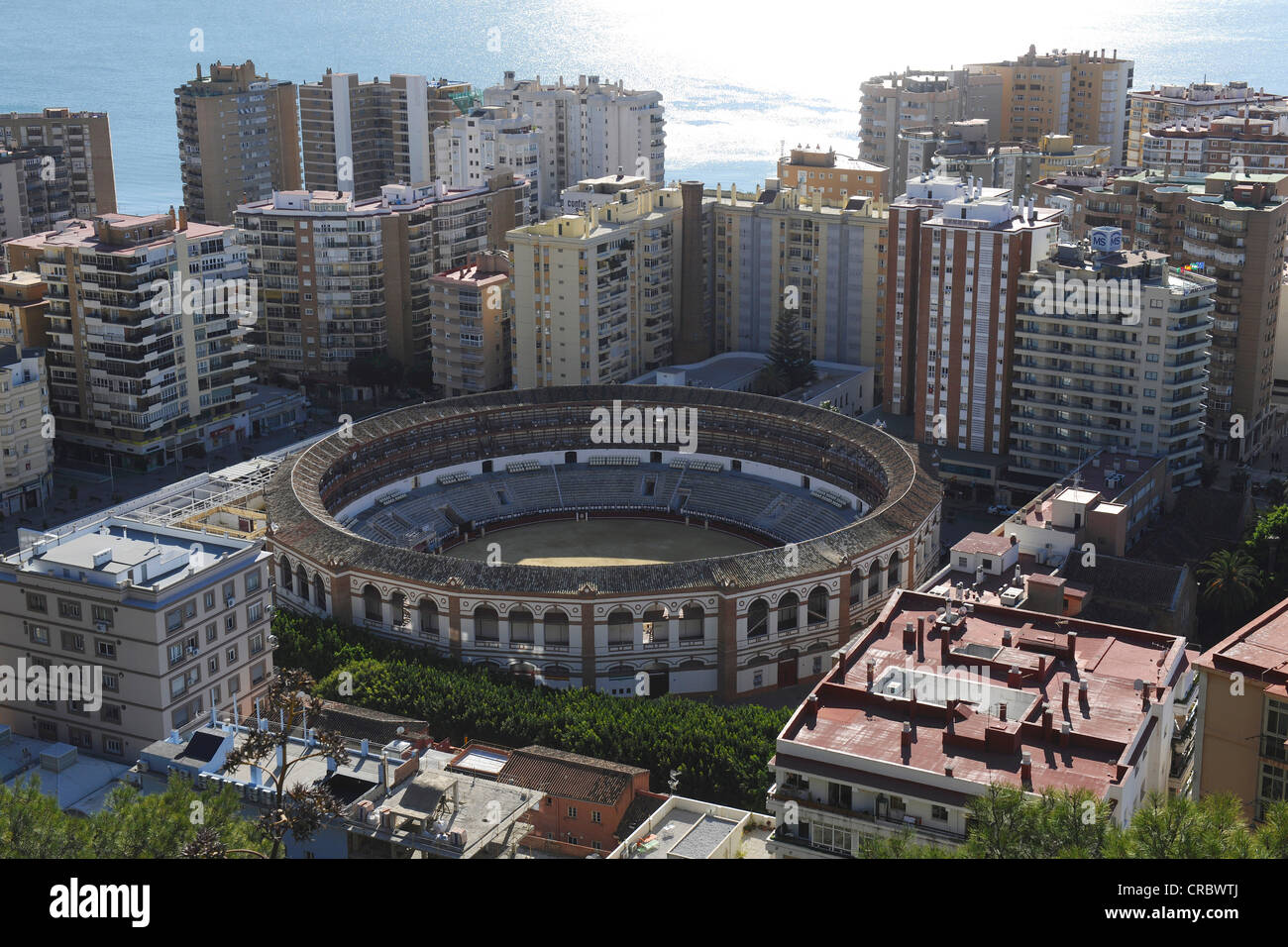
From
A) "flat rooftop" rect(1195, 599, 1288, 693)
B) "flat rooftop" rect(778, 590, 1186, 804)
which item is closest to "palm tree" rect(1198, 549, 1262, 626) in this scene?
"flat rooftop" rect(778, 590, 1186, 804)

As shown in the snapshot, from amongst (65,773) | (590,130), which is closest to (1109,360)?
(65,773)

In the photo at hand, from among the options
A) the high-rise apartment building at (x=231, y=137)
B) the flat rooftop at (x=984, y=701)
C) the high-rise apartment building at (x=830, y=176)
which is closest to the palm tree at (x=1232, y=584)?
the flat rooftop at (x=984, y=701)

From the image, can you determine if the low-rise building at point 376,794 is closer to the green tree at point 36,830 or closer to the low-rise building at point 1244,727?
the green tree at point 36,830

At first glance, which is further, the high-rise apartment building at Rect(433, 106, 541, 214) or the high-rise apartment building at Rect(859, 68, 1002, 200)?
the high-rise apartment building at Rect(859, 68, 1002, 200)

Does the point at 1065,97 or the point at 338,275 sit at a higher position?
the point at 1065,97

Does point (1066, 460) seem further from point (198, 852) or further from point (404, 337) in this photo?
point (198, 852)

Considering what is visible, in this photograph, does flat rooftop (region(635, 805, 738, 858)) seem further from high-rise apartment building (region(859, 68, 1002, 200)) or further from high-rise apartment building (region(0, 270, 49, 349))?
high-rise apartment building (region(859, 68, 1002, 200))

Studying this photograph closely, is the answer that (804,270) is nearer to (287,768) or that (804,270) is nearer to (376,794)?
(376,794)
